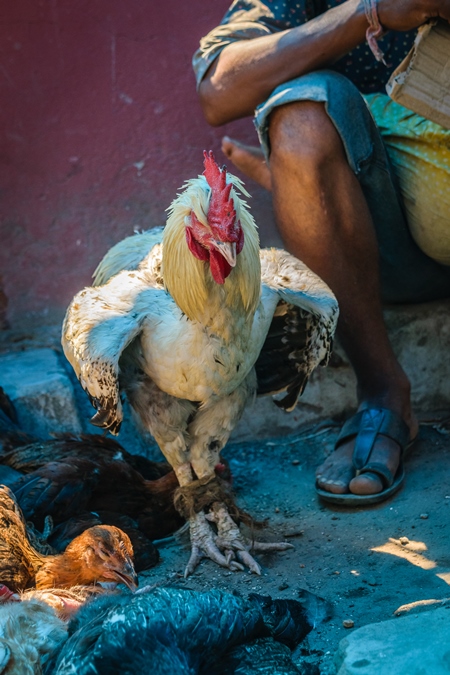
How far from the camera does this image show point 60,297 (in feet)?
16.3

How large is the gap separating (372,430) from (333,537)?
587 mm

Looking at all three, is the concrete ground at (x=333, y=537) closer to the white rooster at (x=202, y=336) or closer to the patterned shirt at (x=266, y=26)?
the white rooster at (x=202, y=336)

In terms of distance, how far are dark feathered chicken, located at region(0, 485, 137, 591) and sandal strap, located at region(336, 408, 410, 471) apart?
1245 mm

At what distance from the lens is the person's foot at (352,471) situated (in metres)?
3.74

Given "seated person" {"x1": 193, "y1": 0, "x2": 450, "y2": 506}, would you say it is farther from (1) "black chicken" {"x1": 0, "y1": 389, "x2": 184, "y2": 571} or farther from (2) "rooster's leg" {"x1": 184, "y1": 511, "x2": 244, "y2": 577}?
(1) "black chicken" {"x1": 0, "y1": 389, "x2": 184, "y2": 571}

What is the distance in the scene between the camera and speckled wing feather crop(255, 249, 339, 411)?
3.57m

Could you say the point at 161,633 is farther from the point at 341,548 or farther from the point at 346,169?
the point at 346,169

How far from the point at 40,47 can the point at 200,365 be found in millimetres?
2410

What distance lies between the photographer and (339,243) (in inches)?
155

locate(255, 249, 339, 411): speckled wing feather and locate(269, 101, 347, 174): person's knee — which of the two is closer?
locate(255, 249, 339, 411): speckled wing feather

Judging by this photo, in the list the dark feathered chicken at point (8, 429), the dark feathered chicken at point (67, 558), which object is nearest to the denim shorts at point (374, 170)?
the dark feathered chicken at point (8, 429)

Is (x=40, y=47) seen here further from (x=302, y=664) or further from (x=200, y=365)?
(x=302, y=664)

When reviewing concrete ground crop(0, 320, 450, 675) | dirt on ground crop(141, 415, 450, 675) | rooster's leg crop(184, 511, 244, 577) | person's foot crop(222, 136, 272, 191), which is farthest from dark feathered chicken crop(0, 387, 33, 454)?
person's foot crop(222, 136, 272, 191)

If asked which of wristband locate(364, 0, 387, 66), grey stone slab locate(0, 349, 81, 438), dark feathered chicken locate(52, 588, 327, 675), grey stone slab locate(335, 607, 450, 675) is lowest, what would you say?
grey stone slab locate(0, 349, 81, 438)
